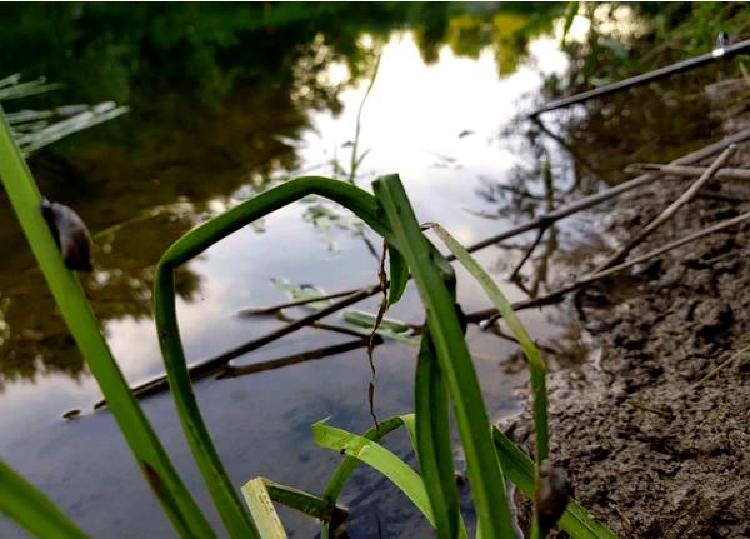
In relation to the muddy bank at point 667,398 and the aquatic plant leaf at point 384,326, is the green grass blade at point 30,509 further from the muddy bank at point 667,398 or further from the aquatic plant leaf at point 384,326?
Result: the aquatic plant leaf at point 384,326

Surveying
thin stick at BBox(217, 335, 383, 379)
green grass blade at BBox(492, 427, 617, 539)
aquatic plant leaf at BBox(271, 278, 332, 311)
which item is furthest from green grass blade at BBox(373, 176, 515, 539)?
aquatic plant leaf at BBox(271, 278, 332, 311)

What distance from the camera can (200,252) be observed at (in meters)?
0.43

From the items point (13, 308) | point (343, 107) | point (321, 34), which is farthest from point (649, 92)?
point (321, 34)

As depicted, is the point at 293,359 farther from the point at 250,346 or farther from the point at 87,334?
the point at 87,334

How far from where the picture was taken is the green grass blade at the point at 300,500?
2.17 ft

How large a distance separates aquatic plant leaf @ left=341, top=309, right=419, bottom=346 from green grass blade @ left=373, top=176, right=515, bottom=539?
813mm

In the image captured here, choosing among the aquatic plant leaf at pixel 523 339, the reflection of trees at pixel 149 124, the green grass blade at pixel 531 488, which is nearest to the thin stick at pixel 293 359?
the reflection of trees at pixel 149 124

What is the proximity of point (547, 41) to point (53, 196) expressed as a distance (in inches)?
160

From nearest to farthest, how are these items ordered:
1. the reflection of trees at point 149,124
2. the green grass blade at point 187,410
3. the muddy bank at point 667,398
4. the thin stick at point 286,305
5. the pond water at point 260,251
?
the green grass blade at point 187,410 → the muddy bank at point 667,398 → the pond water at point 260,251 → the thin stick at point 286,305 → the reflection of trees at point 149,124

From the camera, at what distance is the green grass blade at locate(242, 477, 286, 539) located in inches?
23.3

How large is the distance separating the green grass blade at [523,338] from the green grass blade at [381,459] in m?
0.18

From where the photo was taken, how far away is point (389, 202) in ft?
1.28

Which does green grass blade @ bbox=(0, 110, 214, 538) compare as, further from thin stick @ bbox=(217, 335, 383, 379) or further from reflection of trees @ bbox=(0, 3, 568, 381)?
reflection of trees @ bbox=(0, 3, 568, 381)

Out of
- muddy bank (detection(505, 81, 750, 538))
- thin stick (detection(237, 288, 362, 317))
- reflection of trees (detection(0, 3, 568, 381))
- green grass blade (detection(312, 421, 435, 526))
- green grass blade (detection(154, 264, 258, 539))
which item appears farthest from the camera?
reflection of trees (detection(0, 3, 568, 381))
